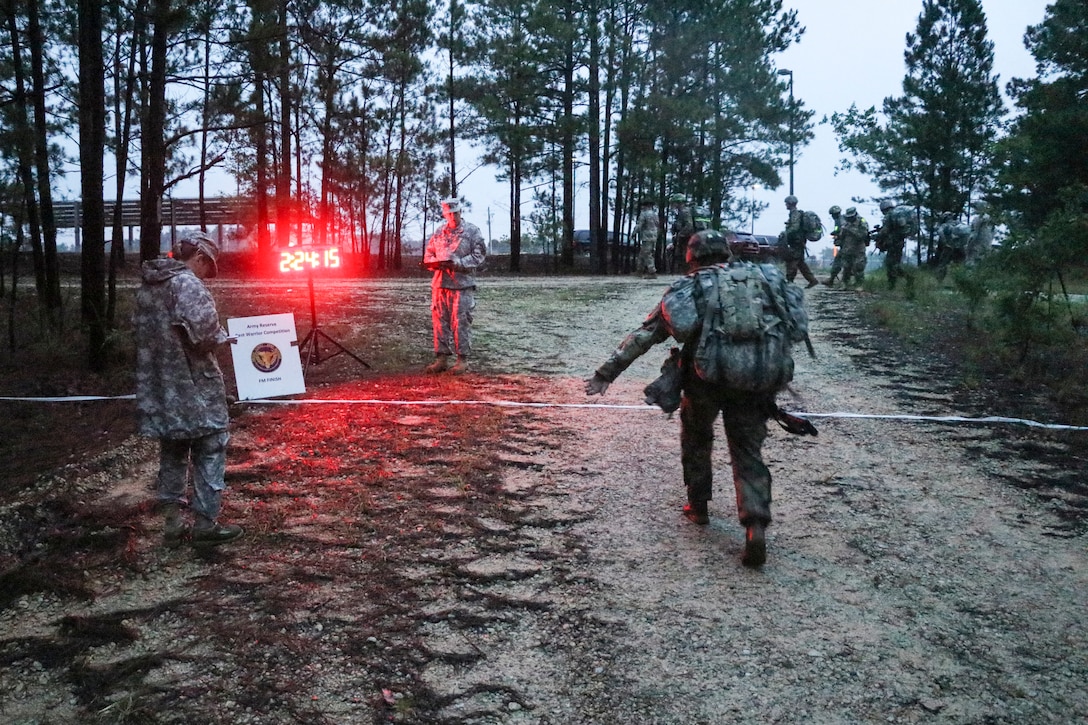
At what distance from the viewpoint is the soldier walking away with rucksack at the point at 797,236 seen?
Answer: 1819 cm

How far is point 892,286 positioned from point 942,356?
777cm

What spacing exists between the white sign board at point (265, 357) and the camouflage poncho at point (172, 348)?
336 cm

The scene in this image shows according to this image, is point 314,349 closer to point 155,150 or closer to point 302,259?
point 302,259

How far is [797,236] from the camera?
720 inches

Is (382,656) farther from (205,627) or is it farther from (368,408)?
(368,408)

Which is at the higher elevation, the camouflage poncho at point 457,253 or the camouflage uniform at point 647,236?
the camouflage uniform at point 647,236

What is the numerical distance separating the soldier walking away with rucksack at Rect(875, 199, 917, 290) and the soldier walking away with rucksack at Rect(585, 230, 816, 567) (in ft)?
46.8

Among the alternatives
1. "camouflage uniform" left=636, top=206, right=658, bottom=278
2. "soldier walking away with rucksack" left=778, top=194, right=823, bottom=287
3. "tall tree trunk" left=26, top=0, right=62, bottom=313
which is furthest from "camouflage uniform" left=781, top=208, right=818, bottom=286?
"tall tree trunk" left=26, top=0, right=62, bottom=313

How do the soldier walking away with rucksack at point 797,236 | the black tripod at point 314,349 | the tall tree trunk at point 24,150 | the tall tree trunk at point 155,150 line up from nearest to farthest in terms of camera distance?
the black tripod at point 314,349 < the tall tree trunk at point 155,150 < the tall tree trunk at point 24,150 < the soldier walking away with rucksack at point 797,236

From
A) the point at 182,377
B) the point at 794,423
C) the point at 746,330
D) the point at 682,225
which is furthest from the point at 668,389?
the point at 682,225

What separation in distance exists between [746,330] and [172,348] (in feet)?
10.6

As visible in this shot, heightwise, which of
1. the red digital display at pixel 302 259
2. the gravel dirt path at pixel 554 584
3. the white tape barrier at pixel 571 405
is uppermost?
the red digital display at pixel 302 259

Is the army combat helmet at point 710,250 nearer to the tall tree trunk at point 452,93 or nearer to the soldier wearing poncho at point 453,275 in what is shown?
the soldier wearing poncho at point 453,275

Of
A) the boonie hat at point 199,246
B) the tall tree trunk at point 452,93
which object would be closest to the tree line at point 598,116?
the tall tree trunk at point 452,93
